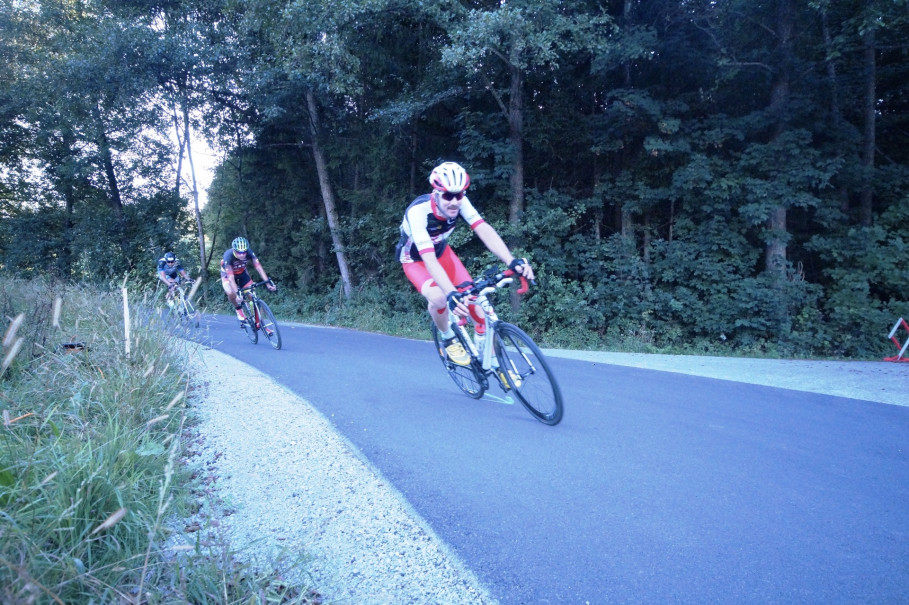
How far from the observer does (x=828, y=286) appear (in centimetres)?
1530

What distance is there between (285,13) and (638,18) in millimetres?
9359

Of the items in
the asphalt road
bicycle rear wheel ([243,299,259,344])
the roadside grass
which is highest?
bicycle rear wheel ([243,299,259,344])

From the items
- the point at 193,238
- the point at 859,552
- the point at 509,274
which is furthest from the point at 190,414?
the point at 193,238

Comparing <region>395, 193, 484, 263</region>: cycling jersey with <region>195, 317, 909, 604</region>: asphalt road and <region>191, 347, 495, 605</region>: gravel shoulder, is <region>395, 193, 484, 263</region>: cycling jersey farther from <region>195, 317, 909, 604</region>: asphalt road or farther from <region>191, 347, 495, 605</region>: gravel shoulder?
<region>191, 347, 495, 605</region>: gravel shoulder

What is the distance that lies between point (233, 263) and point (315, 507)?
877 centimetres

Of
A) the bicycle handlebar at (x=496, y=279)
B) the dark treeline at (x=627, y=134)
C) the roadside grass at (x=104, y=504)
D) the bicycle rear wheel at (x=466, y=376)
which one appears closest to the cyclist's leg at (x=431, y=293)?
the bicycle rear wheel at (x=466, y=376)

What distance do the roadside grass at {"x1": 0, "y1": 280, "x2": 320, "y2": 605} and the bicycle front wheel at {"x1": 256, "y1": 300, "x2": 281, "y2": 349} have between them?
532 cm

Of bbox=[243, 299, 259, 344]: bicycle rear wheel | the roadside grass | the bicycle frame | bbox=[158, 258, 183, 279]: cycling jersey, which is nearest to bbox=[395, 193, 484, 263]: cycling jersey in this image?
the bicycle frame

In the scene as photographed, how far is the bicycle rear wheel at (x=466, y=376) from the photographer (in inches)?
220

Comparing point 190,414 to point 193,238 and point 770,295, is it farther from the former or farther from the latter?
point 193,238

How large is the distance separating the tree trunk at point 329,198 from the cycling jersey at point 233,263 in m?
10.5

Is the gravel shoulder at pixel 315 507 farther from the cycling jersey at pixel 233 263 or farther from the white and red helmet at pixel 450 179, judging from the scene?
the cycling jersey at pixel 233 263

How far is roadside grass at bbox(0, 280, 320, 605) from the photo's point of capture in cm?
211

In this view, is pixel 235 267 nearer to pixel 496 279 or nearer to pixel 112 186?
pixel 496 279
